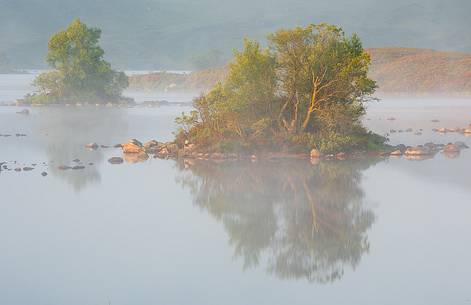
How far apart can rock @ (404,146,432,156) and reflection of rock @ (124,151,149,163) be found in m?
13.9

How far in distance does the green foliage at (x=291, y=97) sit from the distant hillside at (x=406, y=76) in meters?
94.2

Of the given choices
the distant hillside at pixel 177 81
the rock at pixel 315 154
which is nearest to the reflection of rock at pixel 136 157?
the rock at pixel 315 154

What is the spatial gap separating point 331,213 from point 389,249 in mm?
5664

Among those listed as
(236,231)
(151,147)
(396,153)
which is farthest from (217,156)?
(236,231)

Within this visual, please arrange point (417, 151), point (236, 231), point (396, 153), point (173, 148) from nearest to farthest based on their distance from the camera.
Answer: point (236, 231) → point (173, 148) → point (396, 153) → point (417, 151)

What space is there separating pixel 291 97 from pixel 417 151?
7834 mm

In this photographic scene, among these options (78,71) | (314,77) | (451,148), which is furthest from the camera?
(78,71)

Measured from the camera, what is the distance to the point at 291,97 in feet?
146

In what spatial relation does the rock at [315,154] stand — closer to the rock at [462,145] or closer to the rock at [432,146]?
the rock at [432,146]

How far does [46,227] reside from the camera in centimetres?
2814

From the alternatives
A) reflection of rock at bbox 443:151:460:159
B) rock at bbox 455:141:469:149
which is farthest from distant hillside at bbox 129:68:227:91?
reflection of rock at bbox 443:151:460:159

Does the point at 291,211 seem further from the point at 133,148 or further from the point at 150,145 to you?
the point at 150,145

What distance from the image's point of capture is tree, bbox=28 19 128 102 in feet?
295

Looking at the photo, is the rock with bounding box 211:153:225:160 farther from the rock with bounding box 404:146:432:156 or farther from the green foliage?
the rock with bounding box 404:146:432:156
